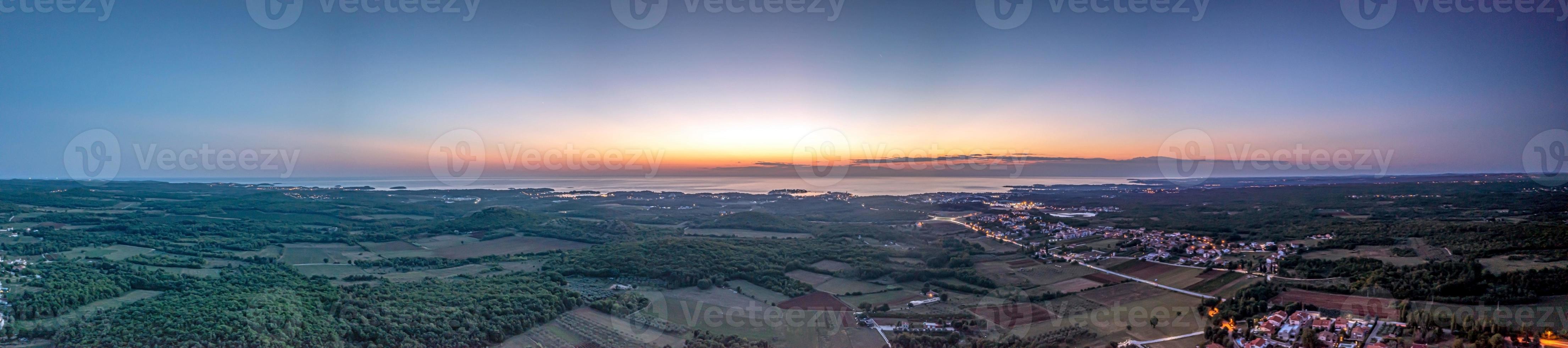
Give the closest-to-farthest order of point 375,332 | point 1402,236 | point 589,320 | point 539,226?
point 375,332
point 589,320
point 1402,236
point 539,226

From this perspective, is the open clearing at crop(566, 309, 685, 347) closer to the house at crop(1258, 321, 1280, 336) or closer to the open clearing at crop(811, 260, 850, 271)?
the open clearing at crop(811, 260, 850, 271)

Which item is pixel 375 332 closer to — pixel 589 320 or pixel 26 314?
pixel 589 320

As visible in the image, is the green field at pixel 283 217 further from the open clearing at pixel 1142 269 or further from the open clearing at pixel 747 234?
the open clearing at pixel 1142 269

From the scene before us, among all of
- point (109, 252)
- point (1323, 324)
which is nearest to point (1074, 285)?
point (1323, 324)

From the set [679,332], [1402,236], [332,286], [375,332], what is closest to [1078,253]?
[1402,236]

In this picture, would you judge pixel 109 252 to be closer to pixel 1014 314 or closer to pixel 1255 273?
pixel 1014 314

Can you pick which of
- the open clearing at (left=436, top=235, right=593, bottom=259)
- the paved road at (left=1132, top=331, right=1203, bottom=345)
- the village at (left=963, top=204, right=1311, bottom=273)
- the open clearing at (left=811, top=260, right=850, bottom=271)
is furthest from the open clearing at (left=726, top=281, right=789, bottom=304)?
the village at (left=963, top=204, right=1311, bottom=273)

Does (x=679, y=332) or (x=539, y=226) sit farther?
(x=539, y=226)
